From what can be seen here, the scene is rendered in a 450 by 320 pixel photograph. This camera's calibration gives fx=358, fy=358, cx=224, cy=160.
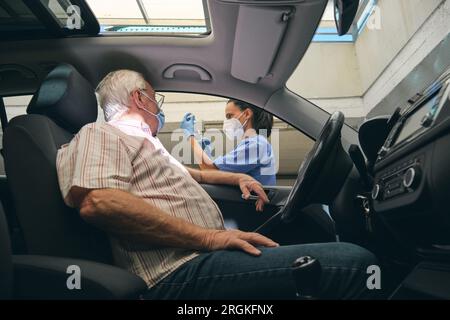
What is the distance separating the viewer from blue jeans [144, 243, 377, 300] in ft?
2.54

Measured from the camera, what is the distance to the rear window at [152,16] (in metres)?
1.63

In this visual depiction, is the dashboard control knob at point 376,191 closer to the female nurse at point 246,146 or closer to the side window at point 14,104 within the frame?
the female nurse at point 246,146

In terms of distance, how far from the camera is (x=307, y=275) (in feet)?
2.28

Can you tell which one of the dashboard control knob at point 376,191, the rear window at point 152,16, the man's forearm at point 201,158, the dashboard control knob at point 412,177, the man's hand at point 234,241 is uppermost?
the rear window at point 152,16

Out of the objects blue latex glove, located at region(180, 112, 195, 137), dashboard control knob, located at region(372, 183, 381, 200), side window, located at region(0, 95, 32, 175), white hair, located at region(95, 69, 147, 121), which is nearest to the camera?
dashboard control knob, located at region(372, 183, 381, 200)

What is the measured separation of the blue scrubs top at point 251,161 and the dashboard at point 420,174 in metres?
1.12

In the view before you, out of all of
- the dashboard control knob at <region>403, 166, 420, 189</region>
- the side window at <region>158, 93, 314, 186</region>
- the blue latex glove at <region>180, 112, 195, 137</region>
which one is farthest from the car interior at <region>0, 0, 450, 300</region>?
the side window at <region>158, 93, 314, 186</region>

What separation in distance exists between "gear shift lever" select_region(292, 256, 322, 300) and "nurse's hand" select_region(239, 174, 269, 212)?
29.3 inches

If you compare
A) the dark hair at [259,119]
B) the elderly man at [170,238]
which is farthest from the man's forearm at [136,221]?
the dark hair at [259,119]

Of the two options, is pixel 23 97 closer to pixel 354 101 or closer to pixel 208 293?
pixel 208 293

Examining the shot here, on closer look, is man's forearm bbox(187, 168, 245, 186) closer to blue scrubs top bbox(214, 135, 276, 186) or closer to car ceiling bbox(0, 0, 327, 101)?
blue scrubs top bbox(214, 135, 276, 186)

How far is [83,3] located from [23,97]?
0.66 m

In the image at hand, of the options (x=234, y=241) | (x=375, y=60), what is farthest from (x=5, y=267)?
(x=375, y=60)

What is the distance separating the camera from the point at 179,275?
2.83ft
